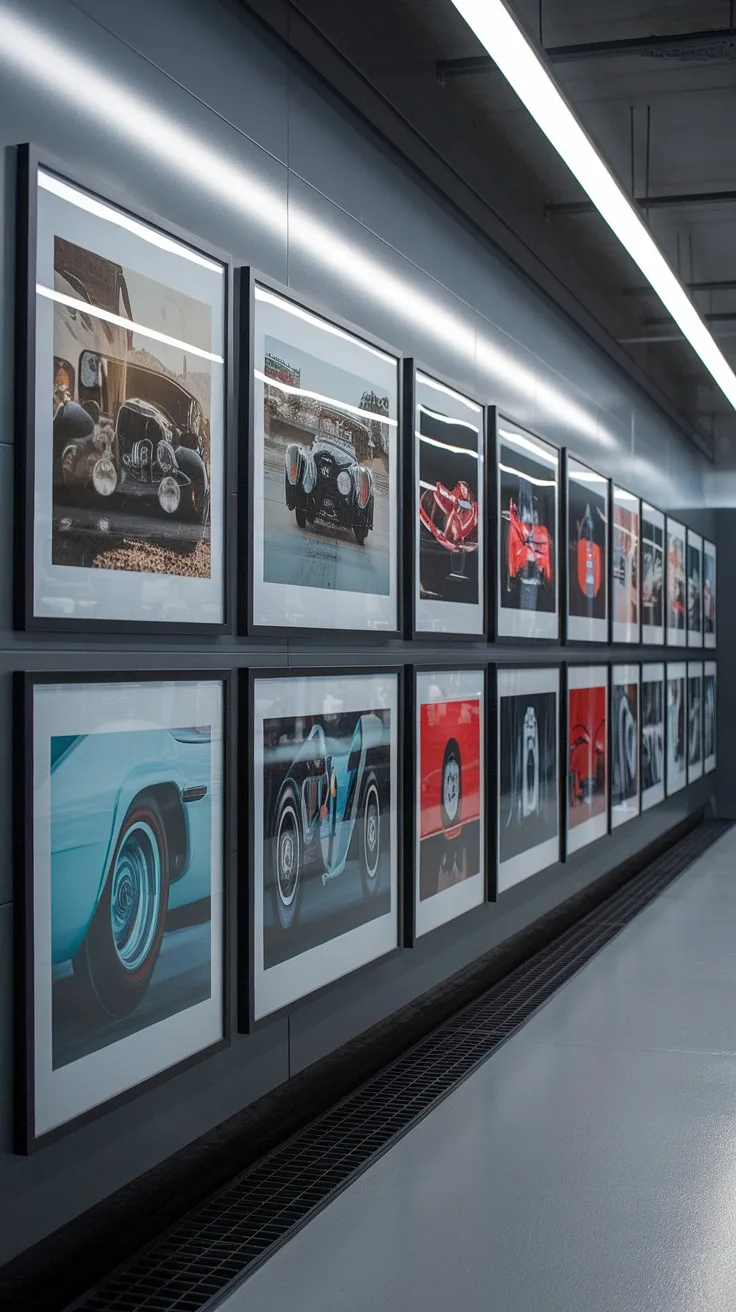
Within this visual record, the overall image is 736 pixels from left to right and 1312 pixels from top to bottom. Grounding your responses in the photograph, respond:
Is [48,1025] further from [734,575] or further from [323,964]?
[734,575]

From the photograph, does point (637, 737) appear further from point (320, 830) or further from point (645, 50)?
point (320, 830)

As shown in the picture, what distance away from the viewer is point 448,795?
502 cm

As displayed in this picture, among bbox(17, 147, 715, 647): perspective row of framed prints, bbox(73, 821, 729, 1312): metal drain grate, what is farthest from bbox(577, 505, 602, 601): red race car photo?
bbox(73, 821, 729, 1312): metal drain grate

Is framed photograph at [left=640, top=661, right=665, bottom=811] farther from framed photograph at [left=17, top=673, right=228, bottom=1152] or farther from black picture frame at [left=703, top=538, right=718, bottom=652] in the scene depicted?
framed photograph at [left=17, top=673, right=228, bottom=1152]

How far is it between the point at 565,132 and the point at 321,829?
7.41 feet

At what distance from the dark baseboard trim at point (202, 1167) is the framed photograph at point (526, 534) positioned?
1.62 meters

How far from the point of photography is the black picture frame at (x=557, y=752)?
18.4ft

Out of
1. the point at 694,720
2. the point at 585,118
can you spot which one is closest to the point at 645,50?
the point at 585,118

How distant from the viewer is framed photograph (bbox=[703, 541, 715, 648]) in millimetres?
11883

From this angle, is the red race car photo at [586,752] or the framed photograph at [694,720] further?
the framed photograph at [694,720]

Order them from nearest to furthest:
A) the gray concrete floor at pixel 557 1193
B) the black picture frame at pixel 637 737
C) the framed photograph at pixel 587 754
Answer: the gray concrete floor at pixel 557 1193
the framed photograph at pixel 587 754
the black picture frame at pixel 637 737

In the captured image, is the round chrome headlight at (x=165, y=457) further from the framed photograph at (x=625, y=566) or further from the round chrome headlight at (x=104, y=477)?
the framed photograph at (x=625, y=566)

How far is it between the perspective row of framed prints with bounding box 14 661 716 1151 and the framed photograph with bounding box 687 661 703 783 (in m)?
5.46

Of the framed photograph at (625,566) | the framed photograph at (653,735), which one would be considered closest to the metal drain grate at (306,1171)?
the framed photograph at (625,566)
